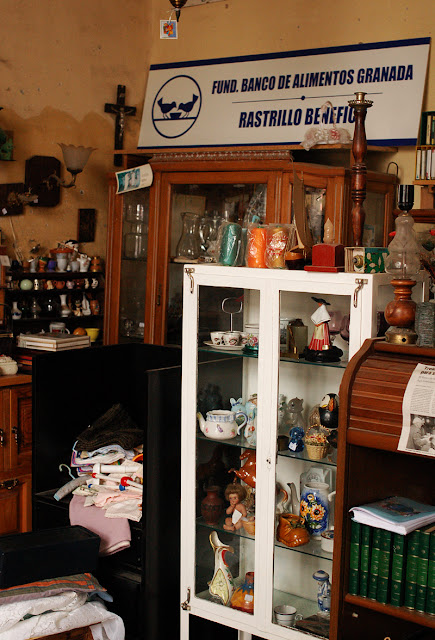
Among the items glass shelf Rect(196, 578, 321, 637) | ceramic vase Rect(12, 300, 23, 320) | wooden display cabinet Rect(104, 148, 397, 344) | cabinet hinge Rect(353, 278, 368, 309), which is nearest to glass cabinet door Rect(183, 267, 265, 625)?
glass shelf Rect(196, 578, 321, 637)

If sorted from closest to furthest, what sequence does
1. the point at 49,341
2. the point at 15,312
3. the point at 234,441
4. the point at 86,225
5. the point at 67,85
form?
the point at 234,441
the point at 49,341
the point at 15,312
the point at 67,85
the point at 86,225

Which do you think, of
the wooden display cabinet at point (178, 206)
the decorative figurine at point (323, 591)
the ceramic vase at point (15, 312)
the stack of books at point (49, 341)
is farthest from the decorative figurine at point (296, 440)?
the ceramic vase at point (15, 312)

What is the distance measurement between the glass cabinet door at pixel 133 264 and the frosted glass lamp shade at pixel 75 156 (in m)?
0.37

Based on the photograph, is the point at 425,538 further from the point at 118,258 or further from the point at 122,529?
the point at 118,258

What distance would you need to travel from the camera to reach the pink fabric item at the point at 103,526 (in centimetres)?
326

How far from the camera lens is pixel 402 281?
2463mm

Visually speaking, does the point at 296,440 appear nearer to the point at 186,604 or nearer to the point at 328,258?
the point at 328,258

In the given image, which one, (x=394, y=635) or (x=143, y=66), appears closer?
(x=394, y=635)

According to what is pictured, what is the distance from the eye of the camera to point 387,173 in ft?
13.9

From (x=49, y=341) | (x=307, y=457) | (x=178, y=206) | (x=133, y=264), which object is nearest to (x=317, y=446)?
(x=307, y=457)

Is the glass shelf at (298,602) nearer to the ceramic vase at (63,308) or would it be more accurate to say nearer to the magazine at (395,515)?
the magazine at (395,515)

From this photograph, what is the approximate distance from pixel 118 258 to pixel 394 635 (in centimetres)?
292

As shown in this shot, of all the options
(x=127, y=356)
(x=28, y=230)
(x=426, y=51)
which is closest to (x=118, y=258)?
(x=28, y=230)

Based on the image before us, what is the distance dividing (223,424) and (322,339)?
0.58m
